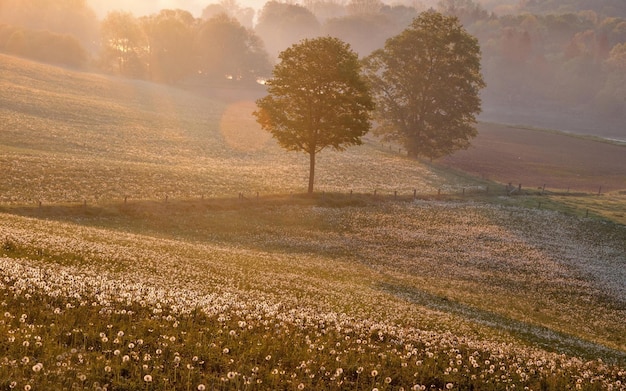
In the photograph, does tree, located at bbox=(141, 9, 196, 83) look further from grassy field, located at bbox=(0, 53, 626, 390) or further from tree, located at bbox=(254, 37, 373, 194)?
tree, located at bbox=(254, 37, 373, 194)

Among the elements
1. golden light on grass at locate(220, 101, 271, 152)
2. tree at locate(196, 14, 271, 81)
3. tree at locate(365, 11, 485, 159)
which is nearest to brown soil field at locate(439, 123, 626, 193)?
tree at locate(365, 11, 485, 159)

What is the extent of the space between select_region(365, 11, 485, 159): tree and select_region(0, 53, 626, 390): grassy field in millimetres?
6444

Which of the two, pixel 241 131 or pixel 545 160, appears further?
pixel 241 131

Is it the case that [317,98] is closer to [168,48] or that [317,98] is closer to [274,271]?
[274,271]

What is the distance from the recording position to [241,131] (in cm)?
11400

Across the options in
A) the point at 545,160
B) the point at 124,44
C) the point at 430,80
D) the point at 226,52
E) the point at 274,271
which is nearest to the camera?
the point at 274,271

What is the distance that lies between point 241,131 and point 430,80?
144ft

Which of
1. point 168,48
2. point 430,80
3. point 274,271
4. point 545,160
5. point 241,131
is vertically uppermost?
point 168,48

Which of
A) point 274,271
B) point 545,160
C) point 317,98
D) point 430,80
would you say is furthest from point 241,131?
point 274,271

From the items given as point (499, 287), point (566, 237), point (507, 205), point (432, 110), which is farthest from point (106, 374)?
point (432, 110)

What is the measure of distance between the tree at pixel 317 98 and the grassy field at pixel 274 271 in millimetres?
7308

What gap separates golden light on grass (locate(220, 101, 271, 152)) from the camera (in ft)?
324

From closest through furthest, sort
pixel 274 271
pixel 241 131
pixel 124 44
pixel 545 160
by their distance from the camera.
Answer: pixel 274 271
pixel 545 160
pixel 241 131
pixel 124 44

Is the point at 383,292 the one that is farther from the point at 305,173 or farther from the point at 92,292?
the point at 305,173
